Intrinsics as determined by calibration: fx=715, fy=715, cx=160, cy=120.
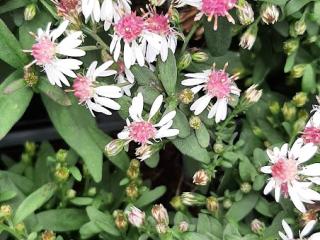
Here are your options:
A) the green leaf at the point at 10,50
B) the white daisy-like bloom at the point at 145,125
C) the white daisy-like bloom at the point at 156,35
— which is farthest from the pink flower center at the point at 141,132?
the green leaf at the point at 10,50

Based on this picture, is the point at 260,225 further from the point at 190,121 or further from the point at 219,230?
the point at 190,121

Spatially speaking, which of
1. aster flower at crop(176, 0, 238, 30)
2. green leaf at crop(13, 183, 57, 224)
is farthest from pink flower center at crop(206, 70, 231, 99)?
green leaf at crop(13, 183, 57, 224)

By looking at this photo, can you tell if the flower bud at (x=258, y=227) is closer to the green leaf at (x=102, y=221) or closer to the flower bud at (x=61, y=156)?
the green leaf at (x=102, y=221)

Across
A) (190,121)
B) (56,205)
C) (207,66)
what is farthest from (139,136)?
(56,205)

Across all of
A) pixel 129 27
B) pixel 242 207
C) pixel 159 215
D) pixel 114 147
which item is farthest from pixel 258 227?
pixel 129 27

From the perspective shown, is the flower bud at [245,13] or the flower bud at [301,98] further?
the flower bud at [301,98]

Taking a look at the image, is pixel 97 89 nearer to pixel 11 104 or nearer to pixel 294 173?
pixel 11 104

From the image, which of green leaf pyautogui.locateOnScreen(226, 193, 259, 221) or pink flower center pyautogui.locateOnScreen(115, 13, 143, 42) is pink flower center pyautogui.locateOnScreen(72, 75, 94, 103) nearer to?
pink flower center pyautogui.locateOnScreen(115, 13, 143, 42)
